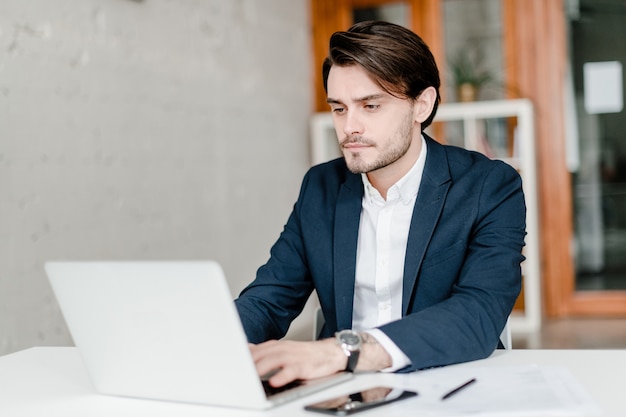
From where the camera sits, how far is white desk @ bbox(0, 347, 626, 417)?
1.07 meters

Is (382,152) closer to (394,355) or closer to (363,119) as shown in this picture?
(363,119)

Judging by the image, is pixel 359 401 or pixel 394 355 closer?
pixel 359 401

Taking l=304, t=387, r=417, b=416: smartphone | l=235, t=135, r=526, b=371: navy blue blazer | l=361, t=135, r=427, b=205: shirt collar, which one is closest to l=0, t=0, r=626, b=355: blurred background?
l=235, t=135, r=526, b=371: navy blue blazer

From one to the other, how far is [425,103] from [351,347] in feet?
2.73

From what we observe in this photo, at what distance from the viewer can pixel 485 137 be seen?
5.02m

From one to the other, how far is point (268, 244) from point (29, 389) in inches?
132

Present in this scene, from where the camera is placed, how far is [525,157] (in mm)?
4719

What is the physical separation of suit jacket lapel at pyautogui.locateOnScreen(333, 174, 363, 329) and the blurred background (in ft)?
4.29

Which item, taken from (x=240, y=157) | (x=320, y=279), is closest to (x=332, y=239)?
(x=320, y=279)

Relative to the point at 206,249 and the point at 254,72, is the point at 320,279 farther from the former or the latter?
the point at 254,72

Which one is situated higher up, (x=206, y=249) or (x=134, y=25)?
(x=134, y=25)

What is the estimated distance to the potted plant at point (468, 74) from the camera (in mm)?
5012

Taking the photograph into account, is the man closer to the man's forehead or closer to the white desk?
the man's forehead

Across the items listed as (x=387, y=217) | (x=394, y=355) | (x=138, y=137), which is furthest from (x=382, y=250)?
(x=138, y=137)
